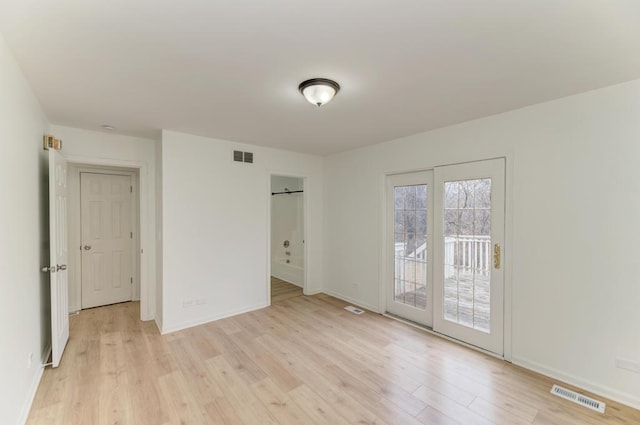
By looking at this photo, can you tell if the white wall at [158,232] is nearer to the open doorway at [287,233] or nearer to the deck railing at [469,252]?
the open doorway at [287,233]

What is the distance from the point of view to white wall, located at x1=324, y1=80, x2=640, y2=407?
219 cm

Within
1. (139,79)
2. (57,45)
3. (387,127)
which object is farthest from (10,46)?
(387,127)

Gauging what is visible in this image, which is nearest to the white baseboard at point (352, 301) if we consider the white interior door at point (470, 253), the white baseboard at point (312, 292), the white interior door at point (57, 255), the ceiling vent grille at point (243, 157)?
the white baseboard at point (312, 292)

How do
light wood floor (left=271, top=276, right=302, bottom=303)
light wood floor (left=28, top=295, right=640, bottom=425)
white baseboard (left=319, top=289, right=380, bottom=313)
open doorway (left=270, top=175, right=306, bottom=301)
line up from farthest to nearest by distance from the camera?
open doorway (left=270, top=175, right=306, bottom=301)
light wood floor (left=271, top=276, right=302, bottom=303)
white baseboard (left=319, top=289, right=380, bottom=313)
light wood floor (left=28, top=295, right=640, bottom=425)

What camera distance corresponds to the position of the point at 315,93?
215 cm

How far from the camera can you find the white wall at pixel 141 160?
341 cm

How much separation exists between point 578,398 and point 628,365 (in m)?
0.44

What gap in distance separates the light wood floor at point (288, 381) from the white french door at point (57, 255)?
0.23 meters

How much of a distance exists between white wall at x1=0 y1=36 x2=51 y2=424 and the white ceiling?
0.93 ft

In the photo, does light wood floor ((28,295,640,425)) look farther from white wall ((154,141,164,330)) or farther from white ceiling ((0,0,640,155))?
white ceiling ((0,0,640,155))

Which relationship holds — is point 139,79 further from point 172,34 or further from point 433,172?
point 433,172

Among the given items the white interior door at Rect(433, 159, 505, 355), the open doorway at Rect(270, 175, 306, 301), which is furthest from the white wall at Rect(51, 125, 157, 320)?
the white interior door at Rect(433, 159, 505, 355)

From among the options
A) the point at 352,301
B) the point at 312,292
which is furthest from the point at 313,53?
the point at 312,292

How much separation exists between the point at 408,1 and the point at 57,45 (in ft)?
6.65
